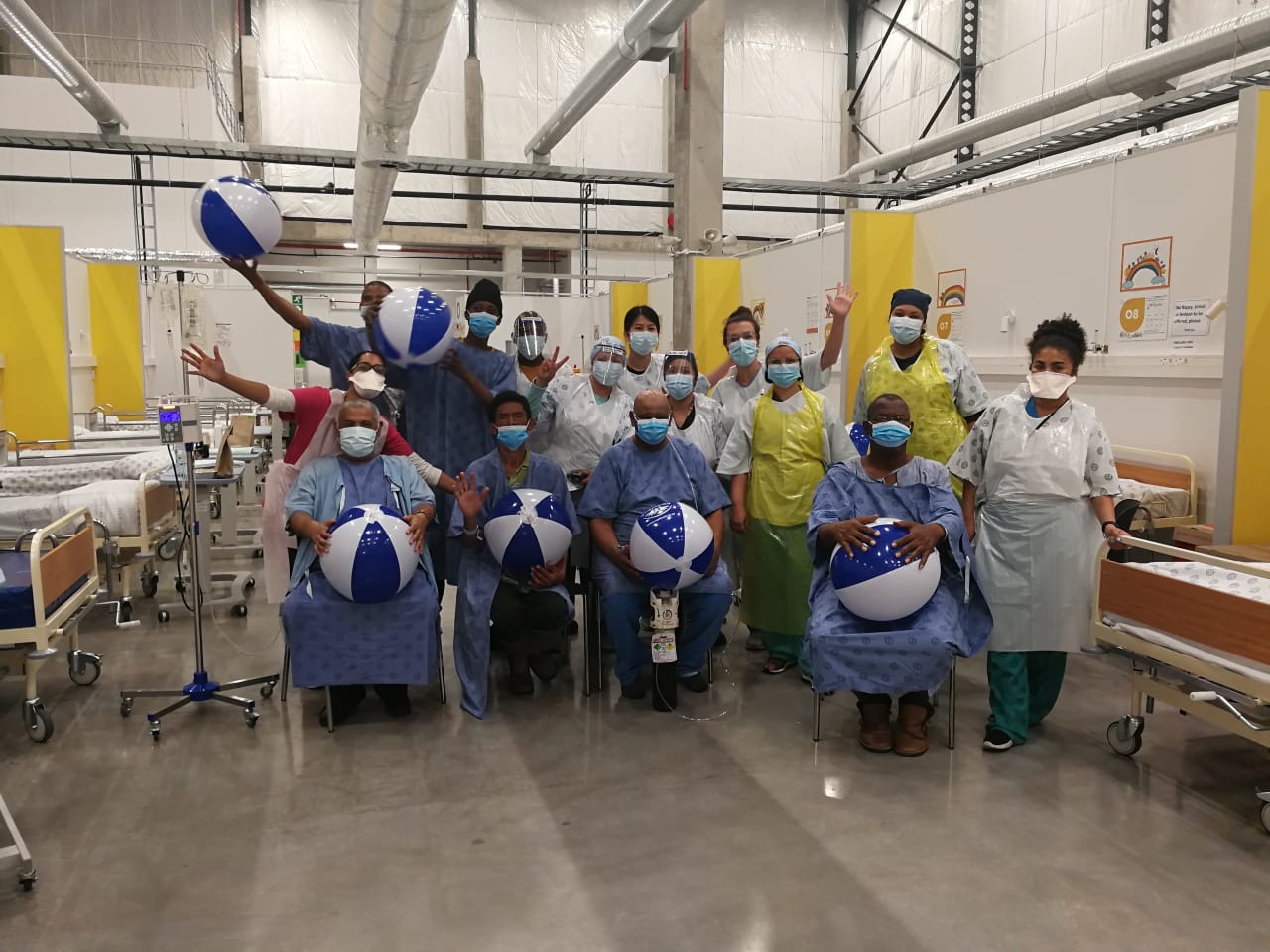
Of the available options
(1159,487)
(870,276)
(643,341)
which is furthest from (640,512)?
(870,276)

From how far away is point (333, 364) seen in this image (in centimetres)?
418

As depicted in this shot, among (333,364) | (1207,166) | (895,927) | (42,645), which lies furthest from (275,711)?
(1207,166)

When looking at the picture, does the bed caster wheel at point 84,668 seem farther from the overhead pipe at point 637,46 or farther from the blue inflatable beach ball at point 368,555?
the overhead pipe at point 637,46

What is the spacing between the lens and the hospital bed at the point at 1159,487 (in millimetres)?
4336

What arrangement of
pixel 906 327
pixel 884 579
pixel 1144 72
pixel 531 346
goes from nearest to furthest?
1. pixel 884 579
2. pixel 906 327
3. pixel 531 346
4. pixel 1144 72

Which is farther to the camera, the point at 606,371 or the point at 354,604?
the point at 606,371

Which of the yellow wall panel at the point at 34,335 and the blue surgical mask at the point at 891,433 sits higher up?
the yellow wall panel at the point at 34,335

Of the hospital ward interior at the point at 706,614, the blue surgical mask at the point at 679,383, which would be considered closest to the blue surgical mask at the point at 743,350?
the hospital ward interior at the point at 706,614

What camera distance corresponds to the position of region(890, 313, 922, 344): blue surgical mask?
13.1 ft

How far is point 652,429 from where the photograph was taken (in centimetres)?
376

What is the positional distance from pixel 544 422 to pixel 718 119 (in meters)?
6.10

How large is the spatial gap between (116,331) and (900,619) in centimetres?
985

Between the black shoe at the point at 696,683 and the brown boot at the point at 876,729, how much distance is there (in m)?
0.82

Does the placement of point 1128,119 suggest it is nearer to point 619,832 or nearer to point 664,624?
point 664,624
